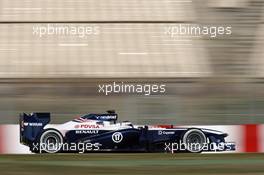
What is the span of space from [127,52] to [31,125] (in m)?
6.32

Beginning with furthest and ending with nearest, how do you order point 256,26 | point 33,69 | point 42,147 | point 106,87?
point 256,26 → point 33,69 → point 106,87 → point 42,147

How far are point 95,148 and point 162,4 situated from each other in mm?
8395

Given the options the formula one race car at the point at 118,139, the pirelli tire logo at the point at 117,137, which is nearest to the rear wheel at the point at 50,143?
the formula one race car at the point at 118,139

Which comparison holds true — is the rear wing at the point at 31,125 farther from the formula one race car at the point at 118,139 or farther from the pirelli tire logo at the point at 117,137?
the pirelli tire logo at the point at 117,137

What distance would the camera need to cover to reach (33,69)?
16688mm

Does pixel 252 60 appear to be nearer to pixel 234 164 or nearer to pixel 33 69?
pixel 33 69

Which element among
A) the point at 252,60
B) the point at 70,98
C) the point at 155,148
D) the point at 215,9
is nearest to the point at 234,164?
the point at 155,148

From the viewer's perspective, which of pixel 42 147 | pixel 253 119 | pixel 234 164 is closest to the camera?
pixel 234 164

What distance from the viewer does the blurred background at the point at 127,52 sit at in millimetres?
14828

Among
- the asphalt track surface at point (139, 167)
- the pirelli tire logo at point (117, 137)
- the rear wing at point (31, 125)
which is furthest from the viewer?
the pirelli tire logo at point (117, 137)

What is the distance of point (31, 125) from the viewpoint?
37.8 ft

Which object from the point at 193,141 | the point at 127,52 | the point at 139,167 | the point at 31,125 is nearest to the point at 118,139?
the point at 193,141

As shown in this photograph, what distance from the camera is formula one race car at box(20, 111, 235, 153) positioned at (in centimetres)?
1129

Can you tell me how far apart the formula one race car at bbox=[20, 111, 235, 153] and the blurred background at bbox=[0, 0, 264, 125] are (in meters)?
→ 2.16
